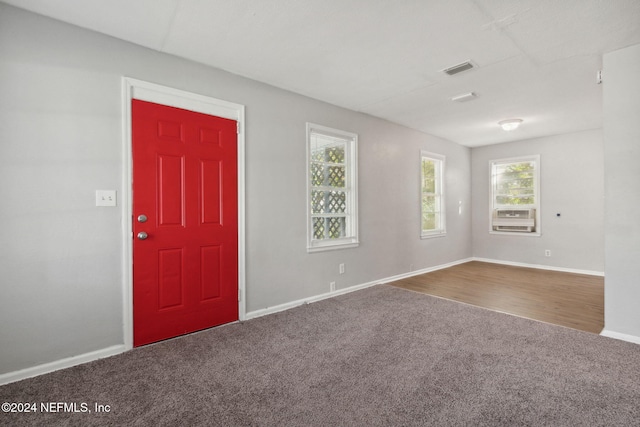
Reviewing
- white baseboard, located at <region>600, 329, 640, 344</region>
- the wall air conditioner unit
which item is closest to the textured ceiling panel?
white baseboard, located at <region>600, 329, 640, 344</region>

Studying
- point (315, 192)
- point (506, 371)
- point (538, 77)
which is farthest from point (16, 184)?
point (538, 77)

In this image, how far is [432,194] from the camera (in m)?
5.68

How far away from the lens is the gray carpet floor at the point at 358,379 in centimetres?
164

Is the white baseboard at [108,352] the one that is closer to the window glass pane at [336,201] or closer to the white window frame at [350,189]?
the white window frame at [350,189]

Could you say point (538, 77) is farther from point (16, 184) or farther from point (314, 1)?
point (16, 184)

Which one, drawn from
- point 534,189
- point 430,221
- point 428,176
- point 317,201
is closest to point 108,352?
point 317,201

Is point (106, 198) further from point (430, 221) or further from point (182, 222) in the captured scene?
point (430, 221)

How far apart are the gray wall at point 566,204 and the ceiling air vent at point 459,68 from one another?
13.0 ft

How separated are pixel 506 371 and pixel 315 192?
8.54 ft

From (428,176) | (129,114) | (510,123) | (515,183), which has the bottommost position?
(515,183)

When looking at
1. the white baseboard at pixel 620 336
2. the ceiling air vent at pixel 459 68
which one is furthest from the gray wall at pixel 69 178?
the white baseboard at pixel 620 336

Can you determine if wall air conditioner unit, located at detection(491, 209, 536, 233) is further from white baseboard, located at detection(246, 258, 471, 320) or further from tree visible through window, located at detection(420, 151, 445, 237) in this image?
white baseboard, located at detection(246, 258, 471, 320)

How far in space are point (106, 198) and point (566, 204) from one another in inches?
273

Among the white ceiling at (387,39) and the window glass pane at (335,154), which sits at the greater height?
the white ceiling at (387,39)
